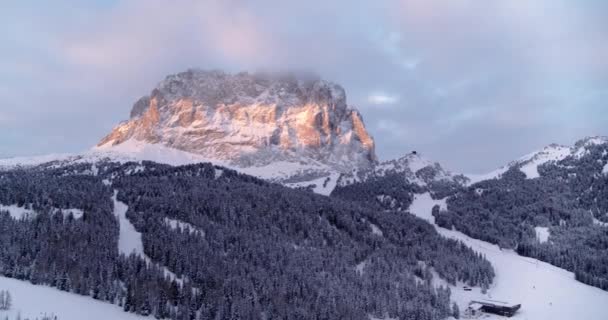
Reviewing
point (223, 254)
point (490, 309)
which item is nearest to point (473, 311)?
point (490, 309)

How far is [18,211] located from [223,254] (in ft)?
165

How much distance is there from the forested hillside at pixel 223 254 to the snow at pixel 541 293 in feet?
19.3

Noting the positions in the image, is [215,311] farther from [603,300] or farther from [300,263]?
[603,300]

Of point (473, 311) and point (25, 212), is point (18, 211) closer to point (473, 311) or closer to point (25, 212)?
point (25, 212)

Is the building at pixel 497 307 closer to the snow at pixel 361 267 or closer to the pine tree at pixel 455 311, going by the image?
the pine tree at pixel 455 311

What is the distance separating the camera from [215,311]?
341ft

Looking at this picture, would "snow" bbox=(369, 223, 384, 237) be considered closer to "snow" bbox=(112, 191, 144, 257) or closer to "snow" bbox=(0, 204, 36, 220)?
"snow" bbox=(112, 191, 144, 257)

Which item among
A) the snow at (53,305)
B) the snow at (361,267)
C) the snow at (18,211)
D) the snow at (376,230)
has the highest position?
the snow at (376,230)

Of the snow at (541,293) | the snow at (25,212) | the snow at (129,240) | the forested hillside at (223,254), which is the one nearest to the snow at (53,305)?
the forested hillside at (223,254)

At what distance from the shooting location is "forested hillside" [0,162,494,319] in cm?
10238

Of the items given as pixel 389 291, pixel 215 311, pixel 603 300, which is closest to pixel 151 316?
pixel 215 311

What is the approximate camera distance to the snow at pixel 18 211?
414 ft

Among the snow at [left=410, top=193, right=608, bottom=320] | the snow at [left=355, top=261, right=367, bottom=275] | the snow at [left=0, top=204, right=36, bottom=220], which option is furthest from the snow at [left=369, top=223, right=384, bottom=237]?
the snow at [left=0, top=204, right=36, bottom=220]

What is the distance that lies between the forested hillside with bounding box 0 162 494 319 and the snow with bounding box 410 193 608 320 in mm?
5871
